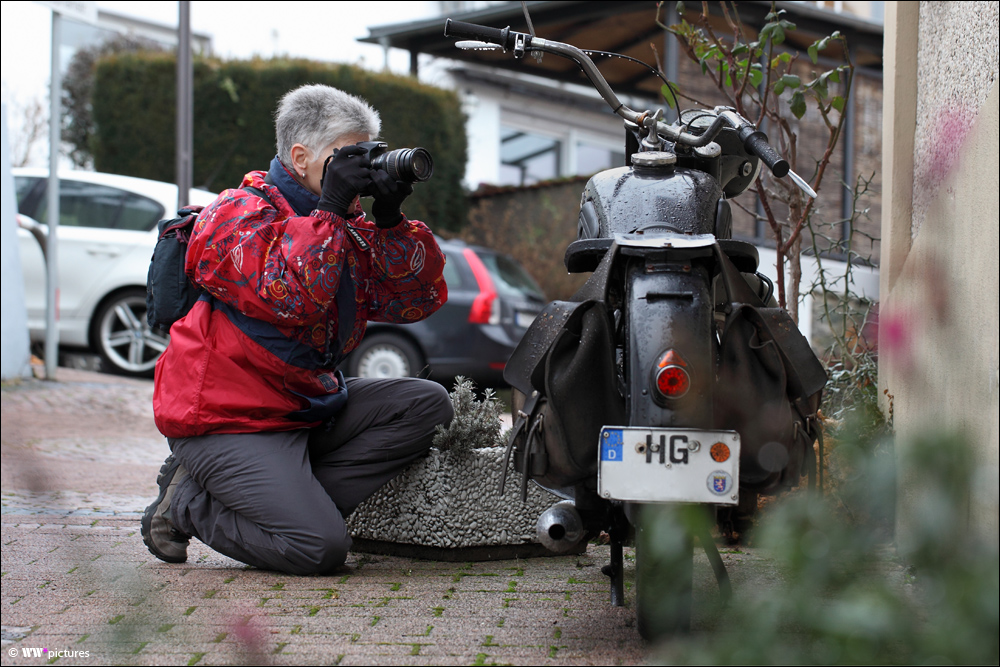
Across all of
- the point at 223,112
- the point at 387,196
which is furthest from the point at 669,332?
the point at 223,112

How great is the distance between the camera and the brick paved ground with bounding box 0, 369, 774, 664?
5.27 feet

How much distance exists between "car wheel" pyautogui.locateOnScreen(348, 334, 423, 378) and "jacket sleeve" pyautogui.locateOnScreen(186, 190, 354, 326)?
6264 millimetres

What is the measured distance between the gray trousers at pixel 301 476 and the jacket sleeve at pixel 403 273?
0.86 ft

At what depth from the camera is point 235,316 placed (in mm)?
3146

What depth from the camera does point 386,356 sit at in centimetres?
945

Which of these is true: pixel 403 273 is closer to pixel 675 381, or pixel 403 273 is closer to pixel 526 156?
pixel 675 381

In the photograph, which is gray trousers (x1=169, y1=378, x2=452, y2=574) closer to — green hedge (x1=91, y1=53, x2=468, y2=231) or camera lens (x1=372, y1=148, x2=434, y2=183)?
camera lens (x1=372, y1=148, x2=434, y2=183)

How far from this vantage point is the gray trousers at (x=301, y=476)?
10.0 ft

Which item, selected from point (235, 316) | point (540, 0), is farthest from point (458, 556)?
point (540, 0)

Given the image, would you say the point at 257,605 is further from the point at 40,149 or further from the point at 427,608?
the point at 40,149

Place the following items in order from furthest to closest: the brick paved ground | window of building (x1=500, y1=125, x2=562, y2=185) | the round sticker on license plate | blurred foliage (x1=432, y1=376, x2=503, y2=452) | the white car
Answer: window of building (x1=500, y1=125, x2=562, y2=185) → the white car → blurred foliage (x1=432, y1=376, x2=503, y2=452) → the round sticker on license plate → the brick paved ground

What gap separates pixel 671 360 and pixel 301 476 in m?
1.49

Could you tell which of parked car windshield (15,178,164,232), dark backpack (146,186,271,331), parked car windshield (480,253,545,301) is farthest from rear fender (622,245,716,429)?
parked car windshield (15,178,164,232)

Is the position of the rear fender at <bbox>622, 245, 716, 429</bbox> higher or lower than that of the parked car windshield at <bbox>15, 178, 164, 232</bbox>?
lower
